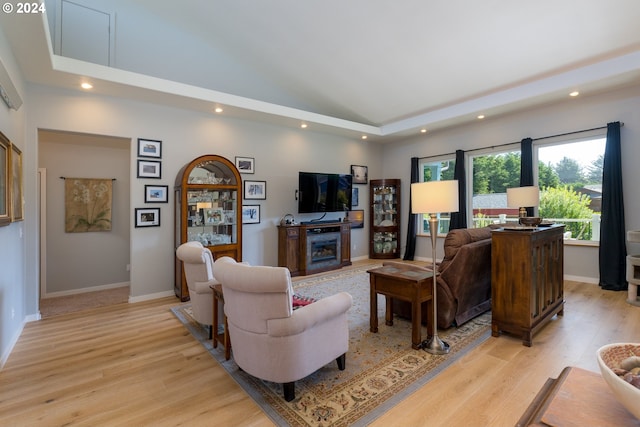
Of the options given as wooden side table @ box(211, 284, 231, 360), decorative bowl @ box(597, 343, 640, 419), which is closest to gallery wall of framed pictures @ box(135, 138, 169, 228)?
wooden side table @ box(211, 284, 231, 360)

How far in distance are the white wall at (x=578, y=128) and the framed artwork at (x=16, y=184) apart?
682 centimetres

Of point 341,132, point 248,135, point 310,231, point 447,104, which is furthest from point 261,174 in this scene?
point 447,104

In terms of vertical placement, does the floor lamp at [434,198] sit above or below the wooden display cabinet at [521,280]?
above

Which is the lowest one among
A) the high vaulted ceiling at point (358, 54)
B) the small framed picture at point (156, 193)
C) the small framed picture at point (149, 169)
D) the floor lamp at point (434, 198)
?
the floor lamp at point (434, 198)

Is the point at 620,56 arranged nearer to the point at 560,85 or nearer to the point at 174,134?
the point at 560,85

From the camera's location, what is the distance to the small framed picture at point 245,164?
213 inches

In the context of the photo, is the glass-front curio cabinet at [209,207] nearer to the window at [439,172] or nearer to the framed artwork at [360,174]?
the framed artwork at [360,174]

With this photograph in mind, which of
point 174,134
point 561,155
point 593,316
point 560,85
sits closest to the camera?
point 593,316

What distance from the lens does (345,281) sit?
5.26 metres

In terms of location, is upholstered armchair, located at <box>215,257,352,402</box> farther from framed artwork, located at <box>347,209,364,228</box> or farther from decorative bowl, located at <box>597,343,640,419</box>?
framed artwork, located at <box>347,209,364,228</box>

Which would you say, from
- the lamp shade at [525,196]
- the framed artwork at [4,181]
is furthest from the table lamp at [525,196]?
the framed artwork at [4,181]

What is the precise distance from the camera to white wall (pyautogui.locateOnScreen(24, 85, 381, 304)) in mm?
3867

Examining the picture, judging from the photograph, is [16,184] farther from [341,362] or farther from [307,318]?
[341,362]

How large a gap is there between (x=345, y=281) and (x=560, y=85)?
439 centimetres
